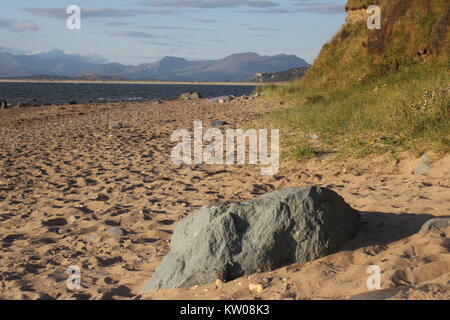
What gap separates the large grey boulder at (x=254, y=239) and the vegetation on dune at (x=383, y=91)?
3262 mm

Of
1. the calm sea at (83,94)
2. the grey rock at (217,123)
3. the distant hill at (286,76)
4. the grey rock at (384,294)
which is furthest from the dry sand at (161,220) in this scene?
the calm sea at (83,94)

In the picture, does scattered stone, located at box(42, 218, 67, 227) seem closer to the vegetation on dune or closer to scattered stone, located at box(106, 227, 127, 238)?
scattered stone, located at box(106, 227, 127, 238)

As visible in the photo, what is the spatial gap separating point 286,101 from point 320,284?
→ 15437 millimetres

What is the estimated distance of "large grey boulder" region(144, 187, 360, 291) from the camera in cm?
399

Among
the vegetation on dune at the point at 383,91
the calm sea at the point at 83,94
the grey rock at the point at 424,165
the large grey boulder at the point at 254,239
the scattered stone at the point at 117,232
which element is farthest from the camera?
the calm sea at the point at 83,94

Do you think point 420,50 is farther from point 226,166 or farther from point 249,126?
point 226,166

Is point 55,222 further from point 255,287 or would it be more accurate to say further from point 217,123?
point 217,123

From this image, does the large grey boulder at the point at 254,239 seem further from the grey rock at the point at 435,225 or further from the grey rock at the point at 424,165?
the grey rock at the point at 424,165

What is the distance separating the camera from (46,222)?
6.29 m

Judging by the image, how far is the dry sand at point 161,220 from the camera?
372cm

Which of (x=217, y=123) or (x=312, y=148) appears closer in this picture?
(x=312, y=148)

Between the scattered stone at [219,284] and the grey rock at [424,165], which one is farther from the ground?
the grey rock at [424,165]

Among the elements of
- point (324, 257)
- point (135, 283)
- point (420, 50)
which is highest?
point (420, 50)
